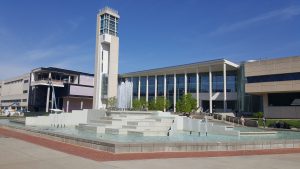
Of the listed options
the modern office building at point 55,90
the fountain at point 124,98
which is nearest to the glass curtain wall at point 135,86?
the modern office building at point 55,90

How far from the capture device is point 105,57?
8525cm

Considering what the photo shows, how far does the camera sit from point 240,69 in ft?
219

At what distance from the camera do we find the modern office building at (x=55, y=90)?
9944 centimetres

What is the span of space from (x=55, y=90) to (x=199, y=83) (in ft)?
176

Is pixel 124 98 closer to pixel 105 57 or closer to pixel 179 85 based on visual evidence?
pixel 179 85

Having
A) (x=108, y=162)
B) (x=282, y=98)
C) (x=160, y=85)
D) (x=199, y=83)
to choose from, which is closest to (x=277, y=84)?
(x=282, y=98)

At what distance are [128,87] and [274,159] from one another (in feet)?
172

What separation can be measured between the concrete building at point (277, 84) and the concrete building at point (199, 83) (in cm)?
878

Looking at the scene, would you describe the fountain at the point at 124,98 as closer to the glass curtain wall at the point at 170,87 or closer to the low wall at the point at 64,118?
the low wall at the point at 64,118

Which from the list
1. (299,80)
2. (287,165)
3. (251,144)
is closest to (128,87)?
(299,80)

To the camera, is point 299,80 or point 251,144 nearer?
point 251,144

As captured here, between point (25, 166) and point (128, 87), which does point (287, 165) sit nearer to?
point (25, 166)

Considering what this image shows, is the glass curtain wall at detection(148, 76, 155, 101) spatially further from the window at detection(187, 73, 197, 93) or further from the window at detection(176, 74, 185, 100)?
the window at detection(187, 73, 197, 93)

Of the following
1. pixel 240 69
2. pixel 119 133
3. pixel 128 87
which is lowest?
pixel 119 133
